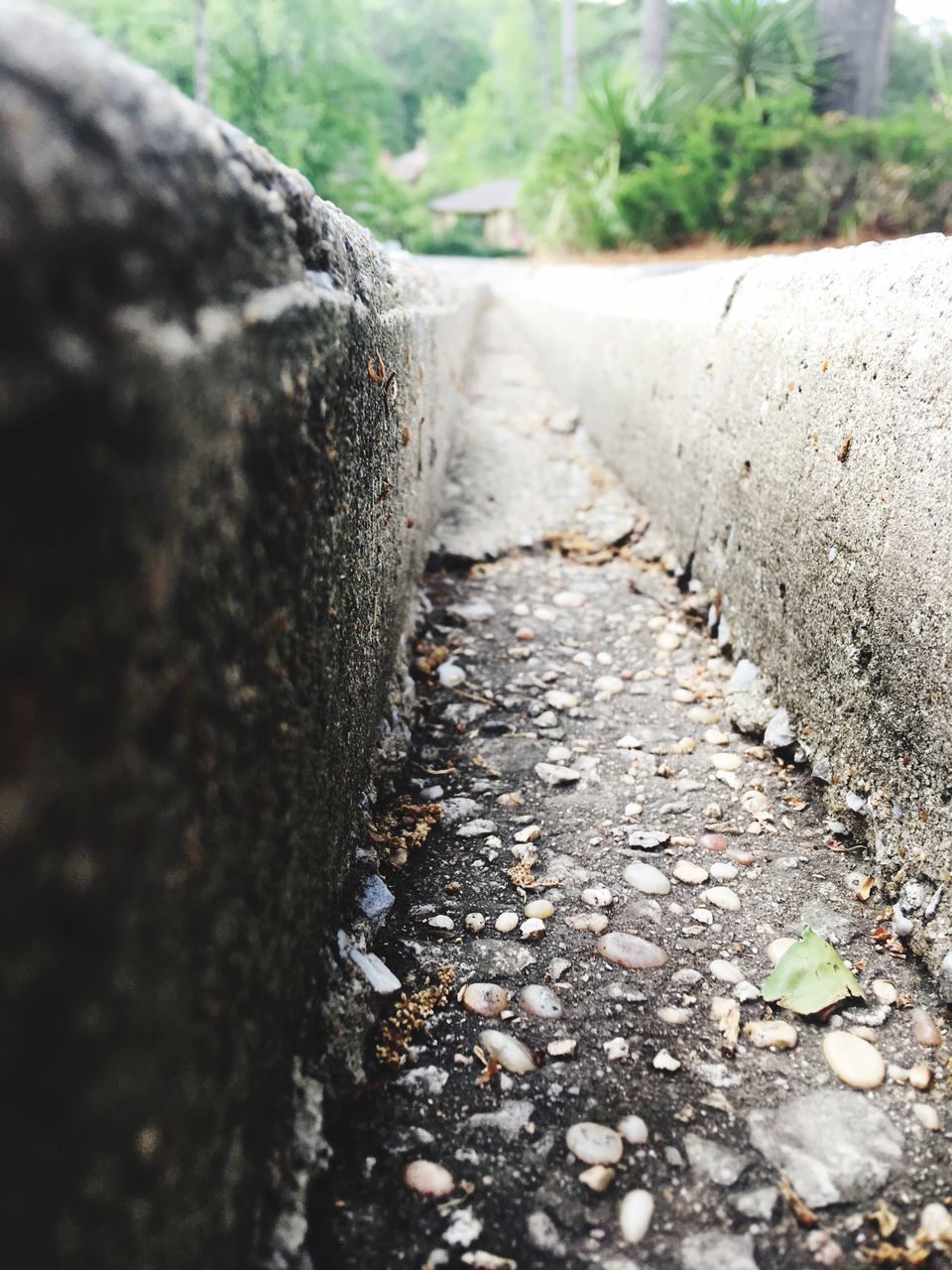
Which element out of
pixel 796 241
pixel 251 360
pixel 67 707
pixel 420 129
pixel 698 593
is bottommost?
pixel 698 593

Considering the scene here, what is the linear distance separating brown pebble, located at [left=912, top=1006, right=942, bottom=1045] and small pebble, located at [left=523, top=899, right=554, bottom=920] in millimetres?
582

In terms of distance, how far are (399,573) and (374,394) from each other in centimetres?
61

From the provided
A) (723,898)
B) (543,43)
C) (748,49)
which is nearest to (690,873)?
(723,898)

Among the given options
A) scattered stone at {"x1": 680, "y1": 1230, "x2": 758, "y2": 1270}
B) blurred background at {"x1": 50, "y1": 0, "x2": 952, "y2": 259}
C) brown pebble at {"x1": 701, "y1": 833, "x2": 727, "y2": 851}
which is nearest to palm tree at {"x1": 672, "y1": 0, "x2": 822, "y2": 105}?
blurred background at {"x1": 50, "y1": 0, "x2": 952, "y2": 259}

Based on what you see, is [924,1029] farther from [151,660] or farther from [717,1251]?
[151,660]

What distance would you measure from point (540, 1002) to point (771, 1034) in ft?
1.14

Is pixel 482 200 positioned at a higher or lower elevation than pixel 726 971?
higher

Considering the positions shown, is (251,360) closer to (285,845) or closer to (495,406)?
(285,845)

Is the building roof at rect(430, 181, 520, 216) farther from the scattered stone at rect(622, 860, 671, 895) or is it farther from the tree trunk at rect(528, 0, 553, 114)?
the scattered stone at rect(622, 860, 671, 895)

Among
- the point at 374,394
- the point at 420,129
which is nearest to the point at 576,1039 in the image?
the point at 374,394

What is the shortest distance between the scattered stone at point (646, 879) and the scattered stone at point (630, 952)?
0.43 feet

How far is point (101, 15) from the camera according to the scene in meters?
20.6

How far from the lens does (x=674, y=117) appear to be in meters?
9.62

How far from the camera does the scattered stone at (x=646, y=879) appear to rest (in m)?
1.55
